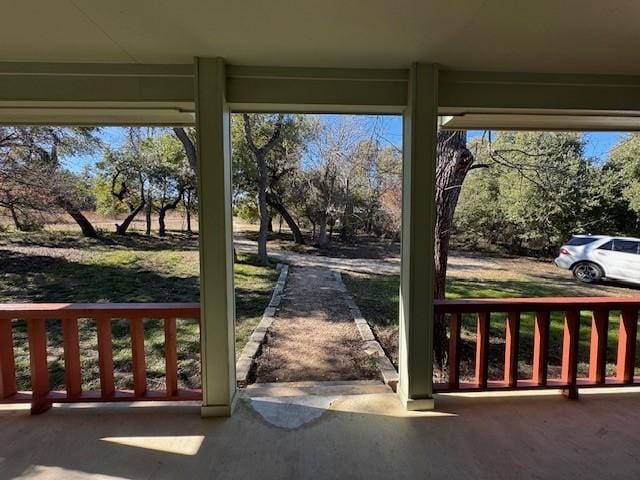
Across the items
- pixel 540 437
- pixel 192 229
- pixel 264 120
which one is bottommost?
pixel 540 437

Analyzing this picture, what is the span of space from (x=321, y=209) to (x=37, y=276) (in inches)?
234

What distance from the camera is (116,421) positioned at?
1934 mm

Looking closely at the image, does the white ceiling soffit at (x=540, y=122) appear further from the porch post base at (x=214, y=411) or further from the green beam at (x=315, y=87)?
the porch post base at (x=214, y=411)

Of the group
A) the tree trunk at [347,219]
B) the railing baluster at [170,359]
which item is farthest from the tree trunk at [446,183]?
the tree trunk at [347,219]

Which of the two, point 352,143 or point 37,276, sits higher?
point 352,143

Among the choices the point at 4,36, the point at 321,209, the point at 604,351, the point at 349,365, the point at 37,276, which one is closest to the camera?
the point at 4,36

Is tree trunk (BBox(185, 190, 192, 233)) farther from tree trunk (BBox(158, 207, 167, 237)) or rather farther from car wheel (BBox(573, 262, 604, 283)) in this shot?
car wheel (BBox(573, 262, 604, 283))

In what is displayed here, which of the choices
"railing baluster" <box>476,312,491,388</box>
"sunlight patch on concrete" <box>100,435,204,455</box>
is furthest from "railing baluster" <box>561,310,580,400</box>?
"sunlight patch on concrete" <box>100,435,204,455</box>

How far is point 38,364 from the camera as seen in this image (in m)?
2.01

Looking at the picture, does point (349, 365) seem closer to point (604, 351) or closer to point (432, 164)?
point (604, 351)

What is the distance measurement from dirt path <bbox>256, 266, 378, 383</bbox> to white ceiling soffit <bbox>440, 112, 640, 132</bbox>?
236 cm

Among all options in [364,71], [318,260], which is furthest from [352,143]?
[364,71]

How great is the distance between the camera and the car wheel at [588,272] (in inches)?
198

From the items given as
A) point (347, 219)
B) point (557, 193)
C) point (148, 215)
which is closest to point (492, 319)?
point (557, 193)
